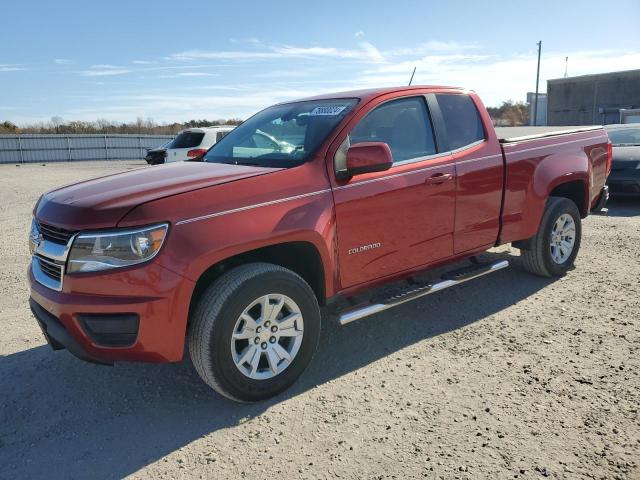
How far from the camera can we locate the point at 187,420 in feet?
10.1

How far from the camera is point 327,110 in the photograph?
12.8 ft

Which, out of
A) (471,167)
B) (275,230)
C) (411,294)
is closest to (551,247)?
(471,167)

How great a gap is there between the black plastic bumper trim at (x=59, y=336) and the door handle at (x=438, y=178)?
2.53 metres

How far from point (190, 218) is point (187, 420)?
3.95 feet

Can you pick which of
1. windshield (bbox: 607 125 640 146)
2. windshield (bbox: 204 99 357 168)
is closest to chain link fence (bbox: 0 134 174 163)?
windshield (bbox: 607 125 640 146)

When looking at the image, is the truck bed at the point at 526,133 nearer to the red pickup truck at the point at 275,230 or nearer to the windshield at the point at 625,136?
the red pickup truck at the point at 275,230

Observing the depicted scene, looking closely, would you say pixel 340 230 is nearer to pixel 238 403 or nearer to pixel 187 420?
pixel 238 403

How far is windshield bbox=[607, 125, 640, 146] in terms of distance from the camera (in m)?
10.3

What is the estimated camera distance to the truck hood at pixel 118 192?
2830mm

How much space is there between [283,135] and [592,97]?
46311 mm

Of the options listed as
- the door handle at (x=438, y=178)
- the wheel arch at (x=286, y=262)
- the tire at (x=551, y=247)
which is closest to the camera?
the wheel arch at (x=286, y=262)

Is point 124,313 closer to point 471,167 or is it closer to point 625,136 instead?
point 471,167

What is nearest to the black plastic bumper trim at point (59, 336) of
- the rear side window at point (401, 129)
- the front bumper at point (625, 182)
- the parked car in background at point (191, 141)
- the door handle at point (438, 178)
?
the rear side window at point (401, 129)

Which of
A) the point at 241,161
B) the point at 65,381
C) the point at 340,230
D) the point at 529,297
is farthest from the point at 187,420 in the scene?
the point at 529,297
